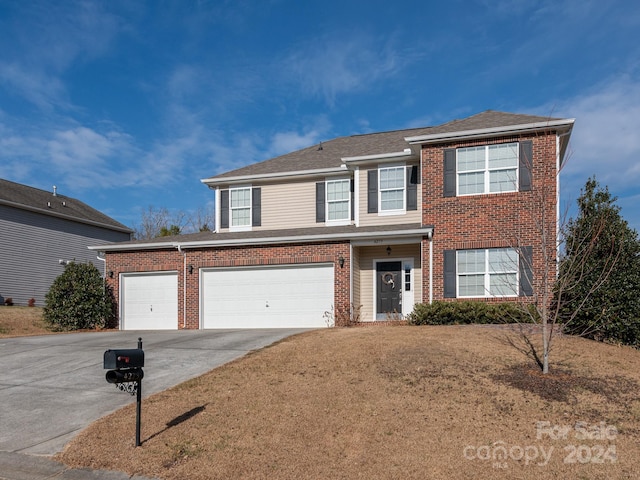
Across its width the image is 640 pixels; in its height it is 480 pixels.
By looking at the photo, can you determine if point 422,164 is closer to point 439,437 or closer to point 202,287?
point 202,287

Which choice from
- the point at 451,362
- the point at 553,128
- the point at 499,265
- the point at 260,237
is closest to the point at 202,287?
the point at 260,237

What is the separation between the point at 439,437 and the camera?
6.48m

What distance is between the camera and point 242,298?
1828 centimetres

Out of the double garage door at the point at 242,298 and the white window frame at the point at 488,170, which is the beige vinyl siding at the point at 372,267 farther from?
the white window frame at the point at 488,170

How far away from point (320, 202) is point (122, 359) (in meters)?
13.5

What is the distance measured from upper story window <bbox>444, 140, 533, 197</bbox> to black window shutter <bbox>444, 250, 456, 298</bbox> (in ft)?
6.14

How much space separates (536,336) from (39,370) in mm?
10840

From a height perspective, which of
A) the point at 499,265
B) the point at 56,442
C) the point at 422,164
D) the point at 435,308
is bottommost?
the point at 56,442

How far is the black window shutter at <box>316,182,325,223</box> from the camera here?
63.4 feet

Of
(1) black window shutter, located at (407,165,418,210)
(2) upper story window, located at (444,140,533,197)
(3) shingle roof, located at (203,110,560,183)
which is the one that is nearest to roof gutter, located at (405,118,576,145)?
(3) shingle roof, located at (203,110,560,183)

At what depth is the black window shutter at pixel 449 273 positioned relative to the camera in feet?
50.6

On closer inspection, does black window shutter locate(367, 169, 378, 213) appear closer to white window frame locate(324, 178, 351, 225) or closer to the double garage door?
white window frame locate(324, 178, 351, 225)

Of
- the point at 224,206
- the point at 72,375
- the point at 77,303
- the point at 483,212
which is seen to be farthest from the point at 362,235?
the point at 77,303

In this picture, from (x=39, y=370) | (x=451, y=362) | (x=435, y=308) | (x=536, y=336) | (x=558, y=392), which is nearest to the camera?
(x=558, y=392)
